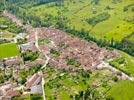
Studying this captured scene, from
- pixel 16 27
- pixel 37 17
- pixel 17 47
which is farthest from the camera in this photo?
pixel 37 17

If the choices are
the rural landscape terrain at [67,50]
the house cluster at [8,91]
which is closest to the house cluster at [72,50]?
the rural landscape terrain at [67,50]

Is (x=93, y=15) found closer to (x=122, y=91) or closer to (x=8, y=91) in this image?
(x=122, y=91)

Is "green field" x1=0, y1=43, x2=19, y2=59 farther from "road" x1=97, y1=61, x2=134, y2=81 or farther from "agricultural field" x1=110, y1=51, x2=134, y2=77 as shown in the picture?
"agricultural field" x1=110, y1=51, x2=134, y2=77

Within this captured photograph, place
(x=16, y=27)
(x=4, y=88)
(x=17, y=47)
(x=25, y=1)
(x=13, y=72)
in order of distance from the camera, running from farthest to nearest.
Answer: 1. (x=25, y=1)
2. (x=16, y=27)
3. (x=17, y=47)
4. (x=13, y=72)
5. (x=4, y=88)

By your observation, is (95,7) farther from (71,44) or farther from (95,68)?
(95,68)

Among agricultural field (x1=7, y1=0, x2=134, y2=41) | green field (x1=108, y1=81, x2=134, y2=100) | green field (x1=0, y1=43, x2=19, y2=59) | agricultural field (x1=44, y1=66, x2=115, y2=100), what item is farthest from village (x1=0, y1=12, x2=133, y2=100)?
agricultural field (x1=7, y1=0, x2=134, y2=41)

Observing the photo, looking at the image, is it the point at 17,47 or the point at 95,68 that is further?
the point at 17,47

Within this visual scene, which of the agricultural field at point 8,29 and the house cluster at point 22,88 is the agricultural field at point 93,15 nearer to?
the agricultural field at point 8,29

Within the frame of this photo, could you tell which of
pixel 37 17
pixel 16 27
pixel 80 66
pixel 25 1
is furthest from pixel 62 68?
pixel 25 1
